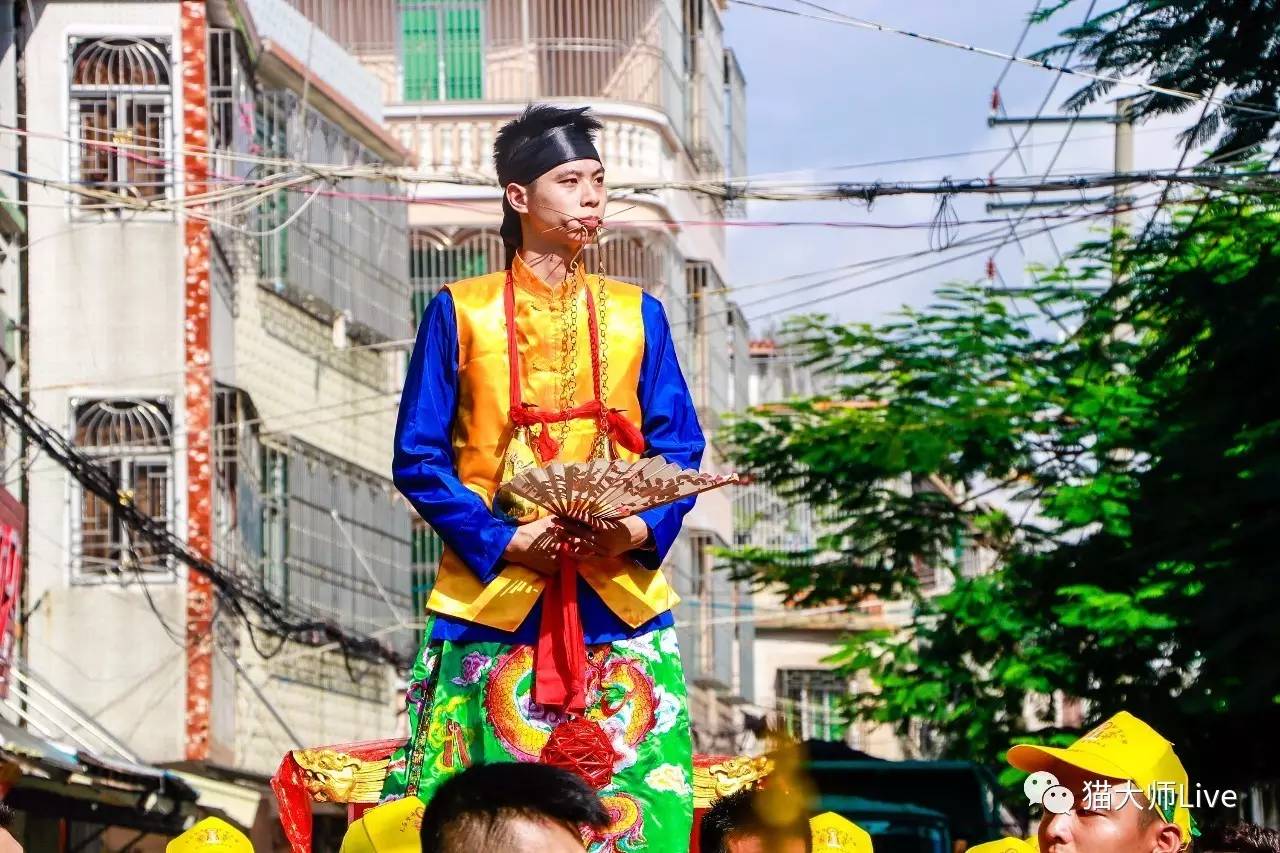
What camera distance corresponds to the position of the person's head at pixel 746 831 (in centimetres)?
599

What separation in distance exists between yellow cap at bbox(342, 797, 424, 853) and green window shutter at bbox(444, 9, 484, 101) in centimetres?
2875

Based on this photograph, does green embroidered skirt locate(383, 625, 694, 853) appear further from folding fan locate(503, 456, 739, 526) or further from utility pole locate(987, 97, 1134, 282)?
utility pole locate(987, 97, 1134, 282)

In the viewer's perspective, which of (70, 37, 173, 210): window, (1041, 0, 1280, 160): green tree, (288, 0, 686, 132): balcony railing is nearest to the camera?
(1041, 0, 1280, 160): green tree

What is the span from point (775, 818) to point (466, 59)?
1122 inches

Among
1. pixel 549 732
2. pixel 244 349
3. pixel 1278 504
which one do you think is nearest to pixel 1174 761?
pixel 549 732

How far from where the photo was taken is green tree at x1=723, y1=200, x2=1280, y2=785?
13883mm

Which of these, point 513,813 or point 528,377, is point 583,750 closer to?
point 528,377

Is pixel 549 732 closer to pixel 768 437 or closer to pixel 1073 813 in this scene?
pixel 1073 813

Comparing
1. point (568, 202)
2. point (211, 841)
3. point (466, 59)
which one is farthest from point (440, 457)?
point (466, 59)

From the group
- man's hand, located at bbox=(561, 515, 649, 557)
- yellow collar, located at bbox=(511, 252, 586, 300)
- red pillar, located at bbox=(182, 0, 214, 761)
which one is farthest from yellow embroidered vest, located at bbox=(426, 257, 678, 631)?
red pillar, located at bbox=(182, 0, 214, 761)

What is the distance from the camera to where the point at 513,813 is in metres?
3.83

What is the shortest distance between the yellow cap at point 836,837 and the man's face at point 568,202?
1533 mm

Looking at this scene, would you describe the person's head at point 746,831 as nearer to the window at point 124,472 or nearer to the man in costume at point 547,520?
the man in costume at point 547,520

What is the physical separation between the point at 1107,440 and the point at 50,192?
28.7ft
